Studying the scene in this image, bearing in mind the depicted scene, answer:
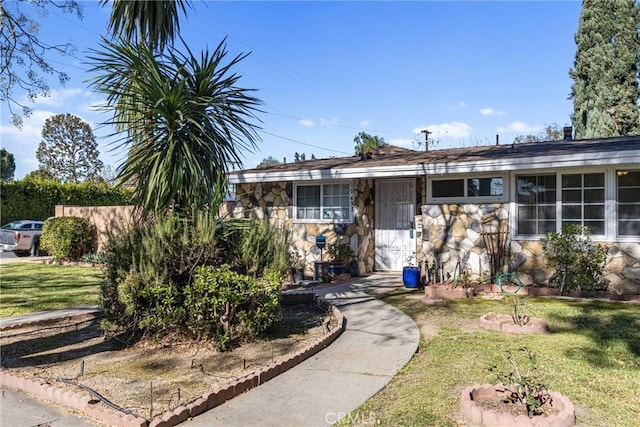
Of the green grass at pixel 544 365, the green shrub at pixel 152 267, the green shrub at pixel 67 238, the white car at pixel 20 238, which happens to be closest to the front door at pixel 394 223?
the green grass at pixel 544 365

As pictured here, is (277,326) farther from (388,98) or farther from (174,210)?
(388,98)

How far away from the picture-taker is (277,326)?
6.39m

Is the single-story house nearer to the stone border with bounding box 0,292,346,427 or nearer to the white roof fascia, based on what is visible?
the white roof fascia

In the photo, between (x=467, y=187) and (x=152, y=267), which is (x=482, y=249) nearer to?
(x=467, y=187)

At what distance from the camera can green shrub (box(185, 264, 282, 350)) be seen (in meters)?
5.17

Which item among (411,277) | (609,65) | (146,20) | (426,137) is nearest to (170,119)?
(146,20)

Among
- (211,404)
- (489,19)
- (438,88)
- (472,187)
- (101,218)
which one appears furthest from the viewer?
(438,88)

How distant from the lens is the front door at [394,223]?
11125 mm

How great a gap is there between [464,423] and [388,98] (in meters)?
20.7

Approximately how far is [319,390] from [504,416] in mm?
1601

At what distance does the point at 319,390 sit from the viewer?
407 centimetres

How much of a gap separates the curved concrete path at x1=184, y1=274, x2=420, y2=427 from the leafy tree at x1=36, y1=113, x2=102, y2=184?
1722 inches

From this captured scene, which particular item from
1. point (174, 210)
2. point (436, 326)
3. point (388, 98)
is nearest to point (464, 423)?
Result: point (436, 326)

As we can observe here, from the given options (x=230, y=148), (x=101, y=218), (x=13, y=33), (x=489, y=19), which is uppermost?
(x=489, y=19)
